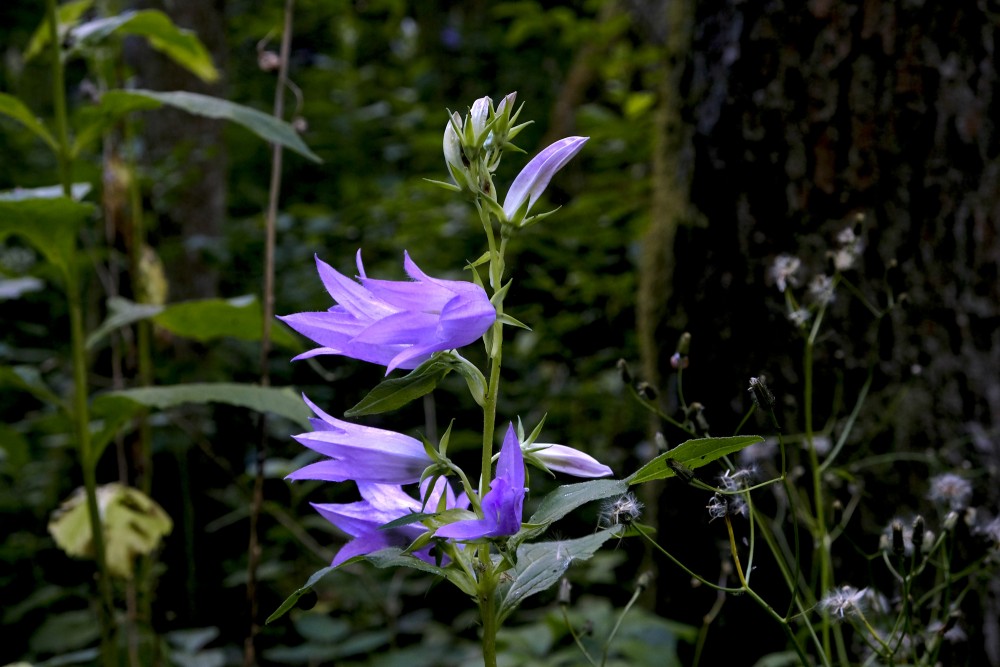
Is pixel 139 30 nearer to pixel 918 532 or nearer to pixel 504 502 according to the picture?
pixel 504 502

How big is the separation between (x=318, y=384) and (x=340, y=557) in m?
2.63

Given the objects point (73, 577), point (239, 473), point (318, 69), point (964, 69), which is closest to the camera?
point (964, 69)

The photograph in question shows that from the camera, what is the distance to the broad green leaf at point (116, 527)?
170 centimetres

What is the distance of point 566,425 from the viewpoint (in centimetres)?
360

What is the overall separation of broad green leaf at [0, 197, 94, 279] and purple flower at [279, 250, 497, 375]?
833mm

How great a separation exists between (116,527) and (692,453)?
1460mm

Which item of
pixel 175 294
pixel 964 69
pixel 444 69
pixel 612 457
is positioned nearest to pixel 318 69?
pixel 444 69

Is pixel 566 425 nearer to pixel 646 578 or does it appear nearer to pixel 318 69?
pixel 646 578

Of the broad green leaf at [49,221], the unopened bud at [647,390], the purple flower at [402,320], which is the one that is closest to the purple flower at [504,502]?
the purple flower at [402,320]

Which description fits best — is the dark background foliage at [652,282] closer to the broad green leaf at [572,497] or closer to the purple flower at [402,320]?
the purple flower at [402,320]

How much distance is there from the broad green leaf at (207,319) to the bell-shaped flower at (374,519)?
798mm

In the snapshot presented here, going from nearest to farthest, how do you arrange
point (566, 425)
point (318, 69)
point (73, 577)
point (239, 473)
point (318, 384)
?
point (73, 577), point (239, 473), point (318, 384), point (566, 425), point (318, 69)

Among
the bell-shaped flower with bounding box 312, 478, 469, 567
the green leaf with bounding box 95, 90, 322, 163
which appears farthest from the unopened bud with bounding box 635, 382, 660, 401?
the green leaf with bounding box 95, 90, 322, 163

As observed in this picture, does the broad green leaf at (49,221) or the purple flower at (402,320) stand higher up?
the broad green leaf at (49,221)
